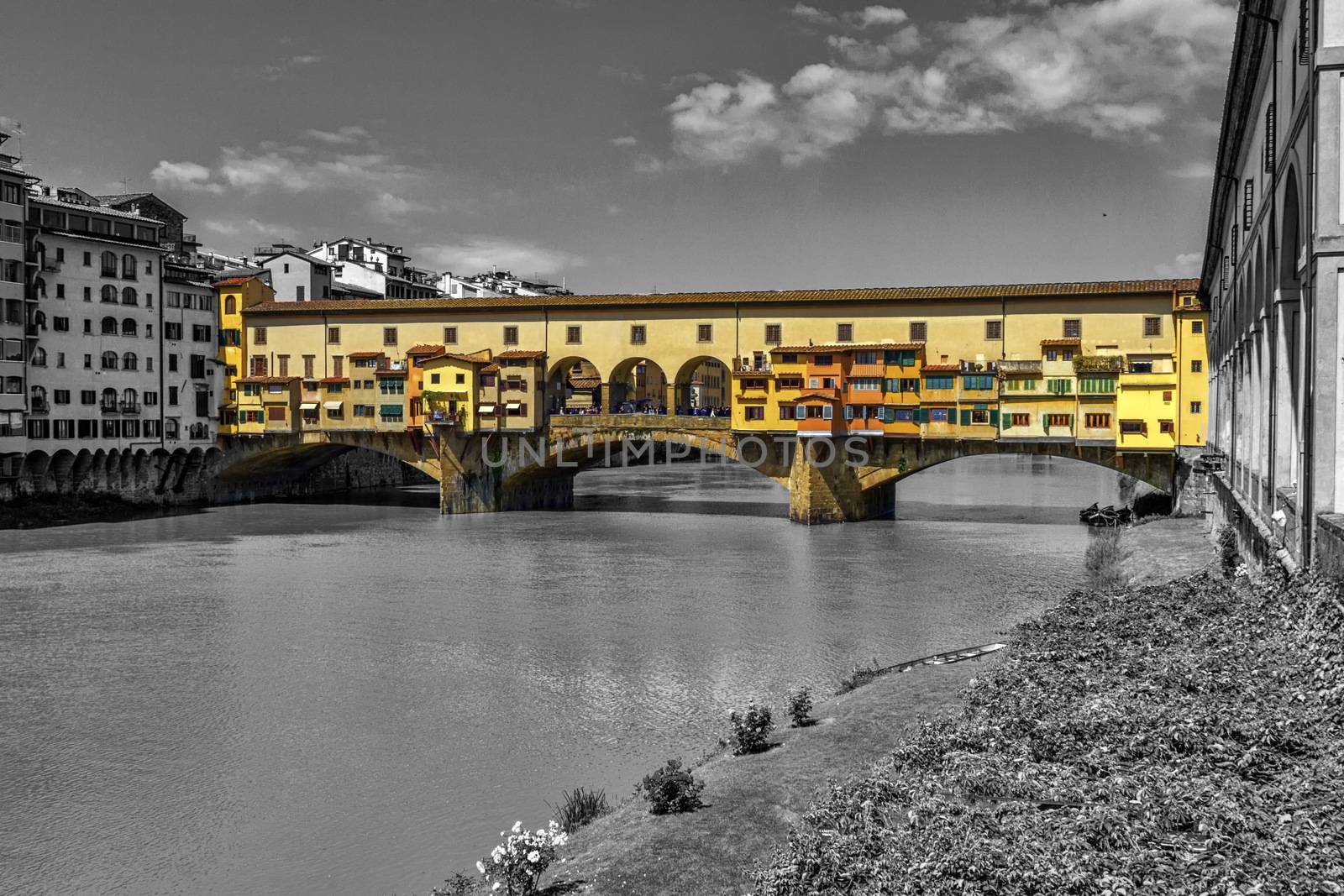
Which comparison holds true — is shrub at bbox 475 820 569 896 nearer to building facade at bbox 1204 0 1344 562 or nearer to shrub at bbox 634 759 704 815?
shrub at bbox 634 759 704 815

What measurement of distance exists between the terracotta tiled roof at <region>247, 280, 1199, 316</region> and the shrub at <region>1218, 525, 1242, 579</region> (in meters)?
18.4

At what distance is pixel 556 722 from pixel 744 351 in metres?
28.7

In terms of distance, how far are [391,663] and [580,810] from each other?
8.40m

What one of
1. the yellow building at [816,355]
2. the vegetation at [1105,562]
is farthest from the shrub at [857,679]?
the yellow building at [816,355]

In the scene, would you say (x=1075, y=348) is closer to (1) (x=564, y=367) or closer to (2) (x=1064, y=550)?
(2) (x=1064, y=550)

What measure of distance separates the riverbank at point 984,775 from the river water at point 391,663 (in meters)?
2.28

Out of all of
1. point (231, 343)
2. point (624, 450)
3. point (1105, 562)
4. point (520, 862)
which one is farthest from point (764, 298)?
point (520, 862)

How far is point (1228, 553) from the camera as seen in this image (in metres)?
17.9

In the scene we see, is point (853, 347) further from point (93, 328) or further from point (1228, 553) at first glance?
point (93, 328)

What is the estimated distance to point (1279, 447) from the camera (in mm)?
11875

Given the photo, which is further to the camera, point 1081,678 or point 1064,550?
point 1064,550

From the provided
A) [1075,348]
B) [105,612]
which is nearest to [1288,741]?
[105,612]

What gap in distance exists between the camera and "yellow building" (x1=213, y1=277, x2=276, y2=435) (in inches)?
1887

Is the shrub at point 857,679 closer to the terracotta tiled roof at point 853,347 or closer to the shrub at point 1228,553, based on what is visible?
the shrub at point 1228,553
